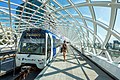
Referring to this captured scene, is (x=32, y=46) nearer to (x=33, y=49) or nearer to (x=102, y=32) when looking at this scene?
(x=33, y=49)

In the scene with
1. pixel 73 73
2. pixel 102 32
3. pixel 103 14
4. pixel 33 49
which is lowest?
pixel 73 73

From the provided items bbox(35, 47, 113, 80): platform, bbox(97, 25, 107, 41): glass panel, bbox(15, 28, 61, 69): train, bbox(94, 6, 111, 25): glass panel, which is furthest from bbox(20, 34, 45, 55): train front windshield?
bbox(97, 25, 107, 41): glass panel

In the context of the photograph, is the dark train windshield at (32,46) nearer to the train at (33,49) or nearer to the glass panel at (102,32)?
the train at (33,49)

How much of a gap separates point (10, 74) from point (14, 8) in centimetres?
1485

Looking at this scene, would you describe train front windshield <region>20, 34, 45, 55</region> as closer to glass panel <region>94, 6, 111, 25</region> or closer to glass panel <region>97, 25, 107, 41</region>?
glass panel <region>94, 6, 111, 25</region>


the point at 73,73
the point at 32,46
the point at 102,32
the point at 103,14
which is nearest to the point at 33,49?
the point at 32,46

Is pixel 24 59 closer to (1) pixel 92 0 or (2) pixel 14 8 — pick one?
(1) pixel 92 0

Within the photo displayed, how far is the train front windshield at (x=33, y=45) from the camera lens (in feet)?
41.3

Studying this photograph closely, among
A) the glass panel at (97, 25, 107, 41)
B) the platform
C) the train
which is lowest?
the platform

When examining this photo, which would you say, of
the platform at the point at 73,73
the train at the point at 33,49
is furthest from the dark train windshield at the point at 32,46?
the platform at the point at 73,73

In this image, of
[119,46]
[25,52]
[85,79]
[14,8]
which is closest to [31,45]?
[25,52]

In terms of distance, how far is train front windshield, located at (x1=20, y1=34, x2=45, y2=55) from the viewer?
12.6 m

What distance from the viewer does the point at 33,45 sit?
12.8 meters

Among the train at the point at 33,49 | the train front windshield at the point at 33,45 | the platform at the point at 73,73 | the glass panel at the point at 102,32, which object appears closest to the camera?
the platform at the point at 73,73
